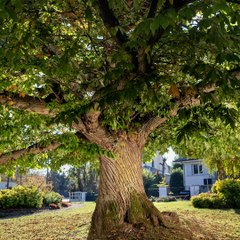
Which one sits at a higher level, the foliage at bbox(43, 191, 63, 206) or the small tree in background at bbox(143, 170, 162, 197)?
the small tree in background at bbox(143, 170, 162, 197)

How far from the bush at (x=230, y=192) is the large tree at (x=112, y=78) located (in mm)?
11049

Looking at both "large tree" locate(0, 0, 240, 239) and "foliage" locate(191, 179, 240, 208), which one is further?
"foliage" locate(191, 179, 240, 208)

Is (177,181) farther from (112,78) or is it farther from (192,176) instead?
(112,78)

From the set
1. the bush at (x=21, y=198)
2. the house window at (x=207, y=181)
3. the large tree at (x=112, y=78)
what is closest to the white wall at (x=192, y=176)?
the house window at (x=207, y=181)

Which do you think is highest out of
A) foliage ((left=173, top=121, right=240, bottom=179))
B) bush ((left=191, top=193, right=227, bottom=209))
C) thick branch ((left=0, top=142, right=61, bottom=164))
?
foliage ((left=173, top=121, right=240, bottom=179))

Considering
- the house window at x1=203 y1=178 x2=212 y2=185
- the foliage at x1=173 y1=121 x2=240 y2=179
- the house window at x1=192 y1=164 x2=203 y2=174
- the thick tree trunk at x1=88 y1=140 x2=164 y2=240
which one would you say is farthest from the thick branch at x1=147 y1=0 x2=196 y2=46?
the house window at x1=192 y1=164 x2=203 y2=174

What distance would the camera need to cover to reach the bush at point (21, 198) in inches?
983

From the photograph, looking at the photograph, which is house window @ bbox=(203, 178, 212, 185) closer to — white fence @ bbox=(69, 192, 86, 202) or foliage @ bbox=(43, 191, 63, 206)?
white fence @ bbox=(69, 192, 86, 202)

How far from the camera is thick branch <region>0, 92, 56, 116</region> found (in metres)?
8.53

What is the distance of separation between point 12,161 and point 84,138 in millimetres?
2436

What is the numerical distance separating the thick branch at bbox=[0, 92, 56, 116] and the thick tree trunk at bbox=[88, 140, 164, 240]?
8.08 feet

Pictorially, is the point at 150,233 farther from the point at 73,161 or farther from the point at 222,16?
the point at 222,16

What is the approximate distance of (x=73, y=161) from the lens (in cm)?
1254

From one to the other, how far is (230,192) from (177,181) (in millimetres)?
29036
